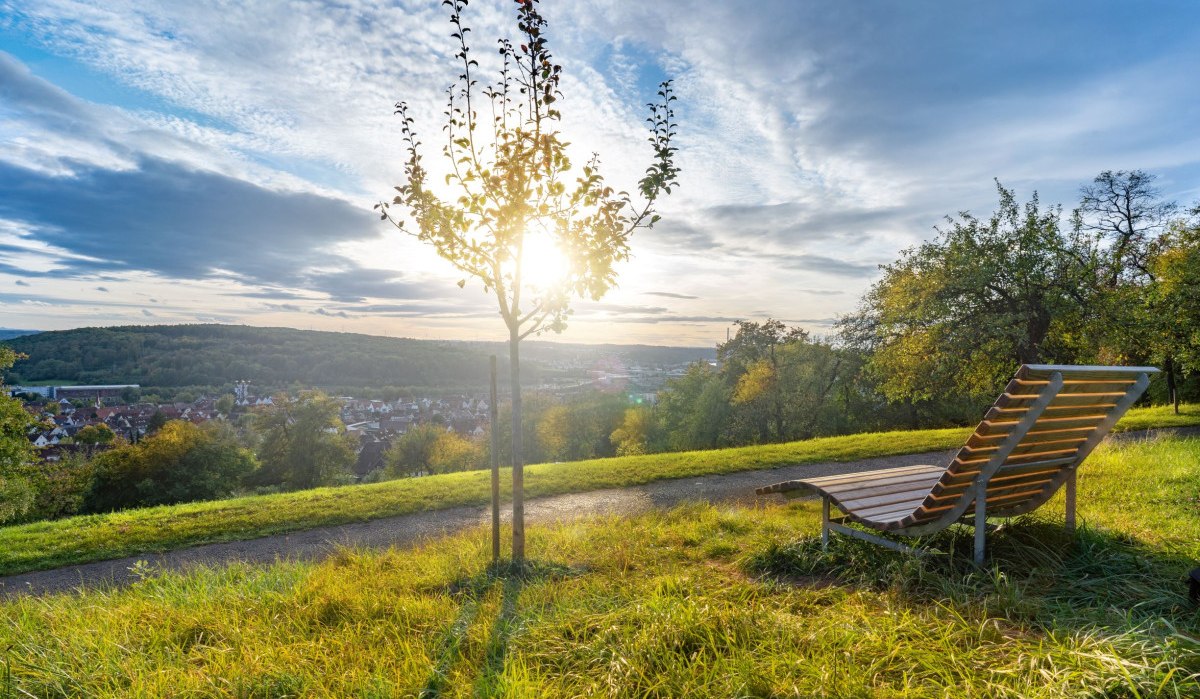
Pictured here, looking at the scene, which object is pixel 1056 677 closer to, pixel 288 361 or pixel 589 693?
pixel 589 693

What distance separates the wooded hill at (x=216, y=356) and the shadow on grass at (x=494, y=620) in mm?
41068

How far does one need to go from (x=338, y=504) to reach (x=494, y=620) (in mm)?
7175

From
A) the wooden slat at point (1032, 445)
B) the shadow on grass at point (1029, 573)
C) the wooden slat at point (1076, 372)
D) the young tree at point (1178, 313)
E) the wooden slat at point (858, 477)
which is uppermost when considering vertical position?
the young tree at point (1178, 313)

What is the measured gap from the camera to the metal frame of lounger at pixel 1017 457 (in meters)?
3.37

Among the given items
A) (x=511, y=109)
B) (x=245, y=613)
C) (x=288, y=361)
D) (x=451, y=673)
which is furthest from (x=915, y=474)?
(x=288, y=361)

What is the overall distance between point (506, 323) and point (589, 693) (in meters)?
3.39

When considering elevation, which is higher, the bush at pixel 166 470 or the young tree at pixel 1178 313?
the young tree at pixel 1178 313

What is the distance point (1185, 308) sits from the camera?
15.5 meters

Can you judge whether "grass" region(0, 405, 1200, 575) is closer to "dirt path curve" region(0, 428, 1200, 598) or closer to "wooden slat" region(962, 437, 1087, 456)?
"dirt path curve" region(0, 428, 1200, 598)

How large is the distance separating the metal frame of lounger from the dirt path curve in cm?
411

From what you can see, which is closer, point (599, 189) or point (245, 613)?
point (245, 613)

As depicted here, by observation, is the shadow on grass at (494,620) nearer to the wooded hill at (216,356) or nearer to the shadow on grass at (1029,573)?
the shadow on grass at (1029,573)

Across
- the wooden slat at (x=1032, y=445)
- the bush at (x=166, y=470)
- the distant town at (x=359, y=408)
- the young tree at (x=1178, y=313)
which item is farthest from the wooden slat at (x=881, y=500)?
the distant town at (x=359, y=408)

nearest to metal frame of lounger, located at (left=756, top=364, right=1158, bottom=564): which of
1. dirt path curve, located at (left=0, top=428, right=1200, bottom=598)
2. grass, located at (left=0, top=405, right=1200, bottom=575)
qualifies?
dirt path curve, located at (left=0, top=428, right=1200, bottom=598)
